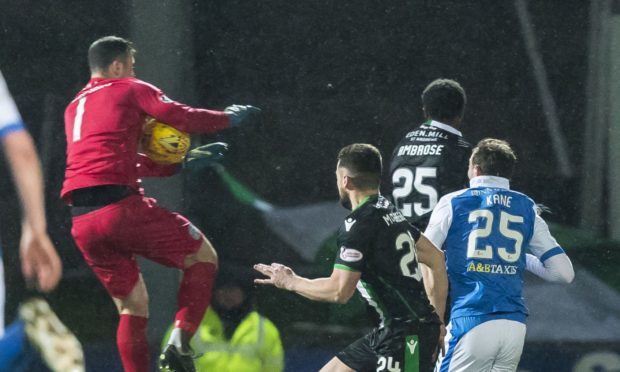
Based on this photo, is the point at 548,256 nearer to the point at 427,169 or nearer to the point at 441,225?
the point at 441,225

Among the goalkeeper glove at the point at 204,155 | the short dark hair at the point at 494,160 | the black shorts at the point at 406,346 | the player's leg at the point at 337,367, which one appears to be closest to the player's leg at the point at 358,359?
the player's leg at the point at 337,367

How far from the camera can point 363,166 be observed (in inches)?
228

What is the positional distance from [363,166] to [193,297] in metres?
1.30

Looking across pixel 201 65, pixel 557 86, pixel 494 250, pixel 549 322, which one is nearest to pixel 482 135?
pixel 557 86

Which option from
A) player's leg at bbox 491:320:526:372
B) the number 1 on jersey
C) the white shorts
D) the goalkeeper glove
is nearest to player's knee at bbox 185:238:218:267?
the goalkeeper glove

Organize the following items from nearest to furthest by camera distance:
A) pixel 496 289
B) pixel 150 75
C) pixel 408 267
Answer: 1. pixel 408 267
2. pixel 496 289
3. pixel 150 75

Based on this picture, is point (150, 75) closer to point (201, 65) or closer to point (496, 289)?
point (201, 65)

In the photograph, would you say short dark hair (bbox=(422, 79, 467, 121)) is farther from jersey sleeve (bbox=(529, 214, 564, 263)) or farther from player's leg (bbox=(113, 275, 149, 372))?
player's leg (bbox=(113, 275, 149, 372))

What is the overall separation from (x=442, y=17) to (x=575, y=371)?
230cm

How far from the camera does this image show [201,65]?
27.2 feet

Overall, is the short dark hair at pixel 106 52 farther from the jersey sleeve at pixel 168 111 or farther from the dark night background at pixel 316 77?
the dark night background at pixel 316 77

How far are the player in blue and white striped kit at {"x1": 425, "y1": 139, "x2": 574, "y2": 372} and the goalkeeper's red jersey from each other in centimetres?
131

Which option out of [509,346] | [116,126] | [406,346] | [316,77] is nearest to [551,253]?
[509,346]

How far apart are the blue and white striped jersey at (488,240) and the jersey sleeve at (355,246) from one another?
2.01 feet
